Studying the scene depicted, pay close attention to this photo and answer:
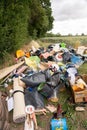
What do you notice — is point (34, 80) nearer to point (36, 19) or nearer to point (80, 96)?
point (80, 96)

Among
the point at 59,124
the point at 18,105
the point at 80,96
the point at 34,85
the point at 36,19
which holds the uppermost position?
the point at 36,19

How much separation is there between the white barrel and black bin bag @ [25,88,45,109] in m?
0.12

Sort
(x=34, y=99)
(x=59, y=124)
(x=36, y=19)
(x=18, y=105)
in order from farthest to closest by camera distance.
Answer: (x=36, y=19)
(x=34, y=99)
(x=18, y=105)
(x=59, y=124)

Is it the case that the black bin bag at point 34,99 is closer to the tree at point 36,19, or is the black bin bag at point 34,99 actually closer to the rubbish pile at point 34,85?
the rubbish pile at point 34,85

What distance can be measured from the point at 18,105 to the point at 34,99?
0.43m

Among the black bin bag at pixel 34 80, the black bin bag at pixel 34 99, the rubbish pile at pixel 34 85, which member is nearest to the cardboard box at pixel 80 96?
the rubbish pile at pixel 34 85

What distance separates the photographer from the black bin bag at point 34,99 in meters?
4.79

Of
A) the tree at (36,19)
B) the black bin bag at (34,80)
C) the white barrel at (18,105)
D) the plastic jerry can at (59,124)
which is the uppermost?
A: the tree at (36,19)

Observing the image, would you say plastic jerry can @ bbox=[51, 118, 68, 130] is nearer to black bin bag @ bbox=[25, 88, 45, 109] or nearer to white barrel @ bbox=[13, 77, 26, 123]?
white barrel @ bbox=[13, 77, 26, 123]

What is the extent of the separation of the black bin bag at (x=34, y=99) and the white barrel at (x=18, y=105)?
12cm

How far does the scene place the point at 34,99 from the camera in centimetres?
486

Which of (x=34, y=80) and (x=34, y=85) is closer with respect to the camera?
(x=34, y=85)

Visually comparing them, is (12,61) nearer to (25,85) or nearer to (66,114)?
(25,85)

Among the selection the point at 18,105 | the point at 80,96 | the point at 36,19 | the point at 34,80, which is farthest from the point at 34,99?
the point at 36,19
